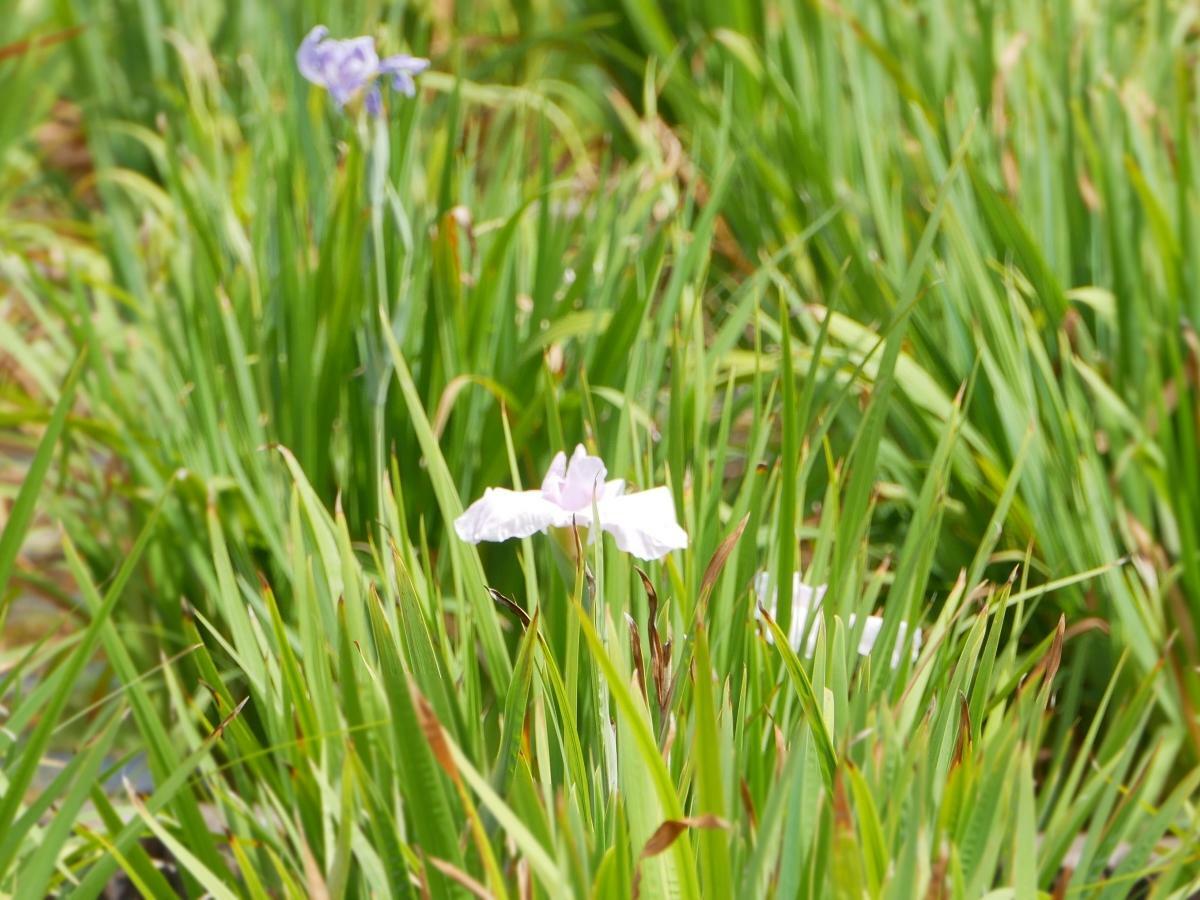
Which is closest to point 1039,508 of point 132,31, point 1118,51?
point 1118,51

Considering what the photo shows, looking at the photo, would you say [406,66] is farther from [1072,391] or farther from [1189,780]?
[1189,780]

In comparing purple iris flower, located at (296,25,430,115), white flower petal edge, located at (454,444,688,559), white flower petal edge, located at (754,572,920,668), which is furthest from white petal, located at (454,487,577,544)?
purple iris flower, located at (296,25,430,115)

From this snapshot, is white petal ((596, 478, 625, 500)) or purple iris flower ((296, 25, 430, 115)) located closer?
white petal ((596, 478, 625, 500))

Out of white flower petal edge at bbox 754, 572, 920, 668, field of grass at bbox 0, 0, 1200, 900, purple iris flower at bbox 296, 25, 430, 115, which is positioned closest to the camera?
field of grass at bbox 0, 0, 1200, 900

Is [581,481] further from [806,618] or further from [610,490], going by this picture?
[806,618]

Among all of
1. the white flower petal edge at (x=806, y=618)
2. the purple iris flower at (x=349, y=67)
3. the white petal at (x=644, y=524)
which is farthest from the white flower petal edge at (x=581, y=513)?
the purple iris flower at (x=349, y=67)

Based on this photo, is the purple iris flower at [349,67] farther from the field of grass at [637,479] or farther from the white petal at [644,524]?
the white petal at [644,524]

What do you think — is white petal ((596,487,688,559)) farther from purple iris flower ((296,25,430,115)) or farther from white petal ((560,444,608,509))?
purple iris flower ((296,25,430,115))

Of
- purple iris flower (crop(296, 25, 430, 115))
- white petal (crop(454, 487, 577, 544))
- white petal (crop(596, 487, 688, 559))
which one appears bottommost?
white petal (crop(596, 487, 688, 559))
